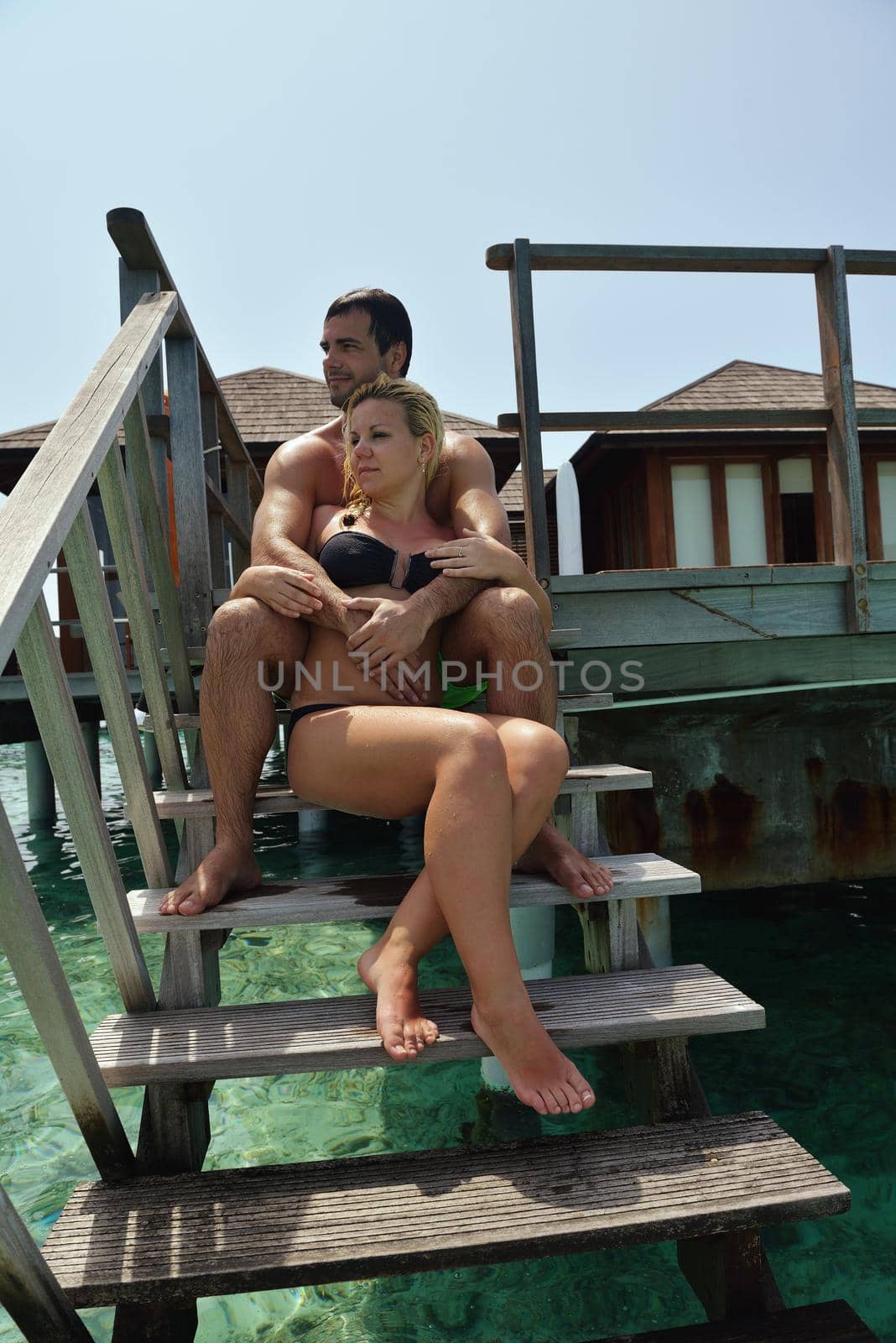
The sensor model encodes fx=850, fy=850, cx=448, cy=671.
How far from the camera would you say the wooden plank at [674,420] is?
10.3 feet

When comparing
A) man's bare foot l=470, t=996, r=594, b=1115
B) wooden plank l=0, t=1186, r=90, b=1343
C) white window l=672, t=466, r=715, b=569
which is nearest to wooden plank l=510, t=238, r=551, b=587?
man's bare foot l=470, t=996, r=594, b=1115

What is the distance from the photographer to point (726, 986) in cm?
161

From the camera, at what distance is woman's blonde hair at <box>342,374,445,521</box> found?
211cm

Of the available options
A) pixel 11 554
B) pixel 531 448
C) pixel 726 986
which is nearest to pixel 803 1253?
pixel 726 986

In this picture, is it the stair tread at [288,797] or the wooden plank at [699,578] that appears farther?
the wooden plank at [699,578]

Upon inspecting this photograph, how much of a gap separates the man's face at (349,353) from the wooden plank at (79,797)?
1.46 meters

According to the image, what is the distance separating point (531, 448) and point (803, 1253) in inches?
96.6

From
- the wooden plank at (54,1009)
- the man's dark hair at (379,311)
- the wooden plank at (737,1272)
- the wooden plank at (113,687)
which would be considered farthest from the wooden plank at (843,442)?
the wooden plank at (54,1009)

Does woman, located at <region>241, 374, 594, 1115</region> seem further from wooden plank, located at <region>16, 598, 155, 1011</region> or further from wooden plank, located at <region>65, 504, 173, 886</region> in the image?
wooden plank, located at <region>16, 598, 155, 1011</region>

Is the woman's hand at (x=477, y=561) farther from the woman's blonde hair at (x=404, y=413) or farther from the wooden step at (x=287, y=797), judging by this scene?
the wooden step at (x=287, y=797)

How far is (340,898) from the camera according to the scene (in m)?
1.75

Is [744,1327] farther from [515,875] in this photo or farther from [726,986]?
[515,875]

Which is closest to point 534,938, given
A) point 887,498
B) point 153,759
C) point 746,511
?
point 746,511

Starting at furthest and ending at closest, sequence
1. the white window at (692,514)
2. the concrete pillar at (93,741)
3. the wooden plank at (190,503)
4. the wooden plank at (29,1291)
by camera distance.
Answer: the white window at (692,514) < the concrete pillar at (93,741) < the wooden plank at (190,503) < the wooden plank at (29,1291)
